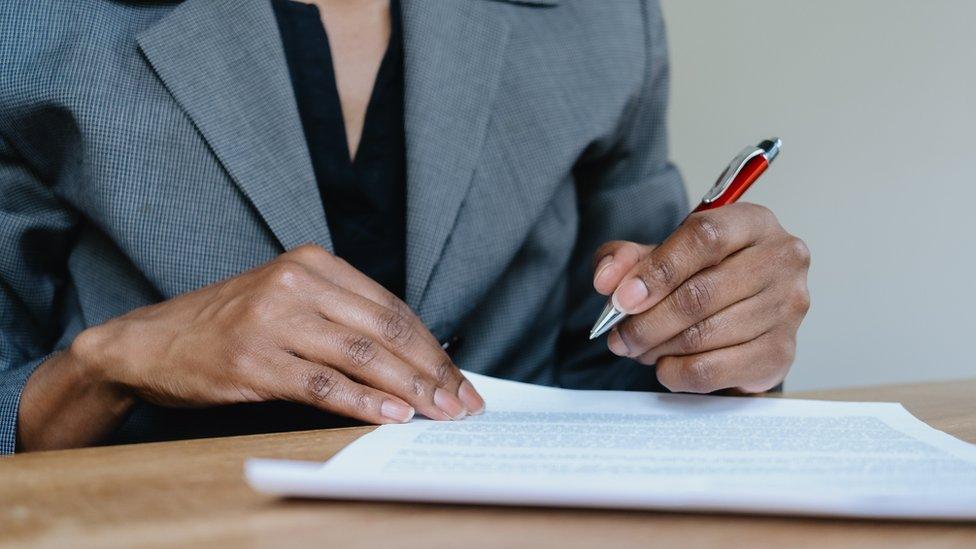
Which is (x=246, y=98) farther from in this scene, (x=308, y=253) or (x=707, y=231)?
(x=707, y=231)

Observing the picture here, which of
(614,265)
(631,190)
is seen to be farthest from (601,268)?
Answer: (631,190)

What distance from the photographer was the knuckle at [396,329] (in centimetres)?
58

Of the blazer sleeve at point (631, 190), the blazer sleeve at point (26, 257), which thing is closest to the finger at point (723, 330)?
the blazer sleeve at point (631, 190)

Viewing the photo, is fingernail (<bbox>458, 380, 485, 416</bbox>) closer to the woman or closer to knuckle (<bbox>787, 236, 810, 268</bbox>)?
the woman

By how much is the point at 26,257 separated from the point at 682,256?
60 cm

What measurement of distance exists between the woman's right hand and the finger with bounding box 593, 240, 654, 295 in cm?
13

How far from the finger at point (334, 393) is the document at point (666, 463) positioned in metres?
0.02

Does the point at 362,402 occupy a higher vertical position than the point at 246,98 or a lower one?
lower

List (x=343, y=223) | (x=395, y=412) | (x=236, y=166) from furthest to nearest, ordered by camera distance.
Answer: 1. (x=343, y=223)
2. (x=236, y=166)
3. (x=395, y=412)

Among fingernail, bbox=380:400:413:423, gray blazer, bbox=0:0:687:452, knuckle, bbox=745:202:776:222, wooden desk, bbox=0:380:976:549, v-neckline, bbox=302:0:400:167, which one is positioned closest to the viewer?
wooden desk, bbox=0:380:976:549

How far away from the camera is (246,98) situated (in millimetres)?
808

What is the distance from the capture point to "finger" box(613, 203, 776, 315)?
0.62 m

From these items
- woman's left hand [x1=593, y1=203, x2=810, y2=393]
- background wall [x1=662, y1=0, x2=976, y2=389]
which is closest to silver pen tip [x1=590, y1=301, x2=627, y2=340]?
woman's left hand [x1=593, y1=203, x2=810, y2=393]

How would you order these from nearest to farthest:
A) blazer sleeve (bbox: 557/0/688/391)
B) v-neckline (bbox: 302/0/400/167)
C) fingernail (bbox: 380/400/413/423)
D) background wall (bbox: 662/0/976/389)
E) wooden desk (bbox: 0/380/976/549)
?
wooden desk (bbox: 0/380/976/549), fingernail (bbox: 380/400/413/423), v-neckline (bbox: 302/0/400/167), blazer sleeve (bbox: 557/0/688/391), background wall (bbox: 662/0/976/389)
